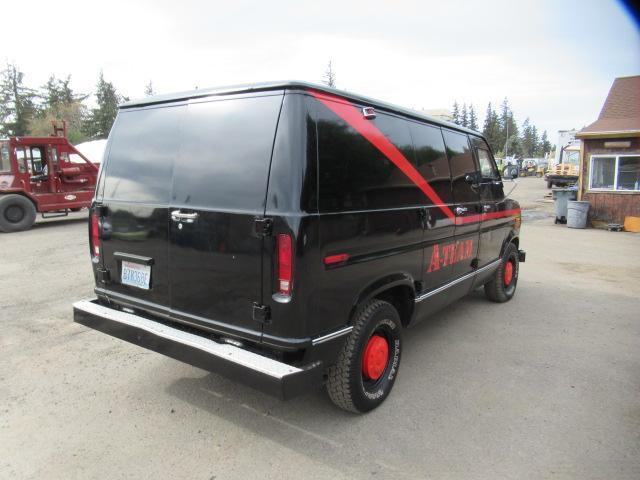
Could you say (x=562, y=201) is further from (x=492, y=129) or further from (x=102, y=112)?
(x=492, y=129)

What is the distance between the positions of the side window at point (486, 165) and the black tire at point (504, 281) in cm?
102

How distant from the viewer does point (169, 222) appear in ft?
9.79

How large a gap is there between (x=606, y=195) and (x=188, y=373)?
14470 mm

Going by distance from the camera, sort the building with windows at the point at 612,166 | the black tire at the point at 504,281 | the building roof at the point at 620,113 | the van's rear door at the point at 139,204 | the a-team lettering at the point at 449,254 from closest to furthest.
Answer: the van's rear door at the point at 139,204, the a-team lettering at the point at 449,254, the black tire at the point at 504,281, the building with windows at the point at 612,166, the building roof at the point at 620,113

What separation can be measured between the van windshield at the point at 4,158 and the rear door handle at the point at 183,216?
12796 mm

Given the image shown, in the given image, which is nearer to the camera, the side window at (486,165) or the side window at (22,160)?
the side window at (486,165)

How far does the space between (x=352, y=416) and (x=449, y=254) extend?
1.83 metres

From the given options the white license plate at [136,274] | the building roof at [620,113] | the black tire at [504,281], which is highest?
the building roof at [620,113]

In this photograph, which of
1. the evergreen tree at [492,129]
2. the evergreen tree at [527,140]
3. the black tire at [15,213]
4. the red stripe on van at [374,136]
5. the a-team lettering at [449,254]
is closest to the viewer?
the red stripe on van at [374,136]

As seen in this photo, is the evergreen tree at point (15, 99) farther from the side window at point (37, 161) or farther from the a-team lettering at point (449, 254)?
the a-team lettering at point (449, 254)

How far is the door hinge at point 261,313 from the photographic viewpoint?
8.55 ft

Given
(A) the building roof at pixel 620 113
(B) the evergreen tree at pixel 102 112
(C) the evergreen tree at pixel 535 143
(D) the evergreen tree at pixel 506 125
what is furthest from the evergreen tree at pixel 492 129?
(A) the building roof at pixel 620 113

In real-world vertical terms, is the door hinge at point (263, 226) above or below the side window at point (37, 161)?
below

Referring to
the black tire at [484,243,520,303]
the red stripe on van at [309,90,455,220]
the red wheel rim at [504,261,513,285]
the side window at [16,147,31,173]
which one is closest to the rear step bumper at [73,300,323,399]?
the red stripe on van at [309,90,455,220]
